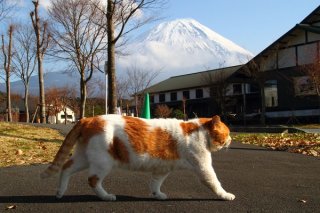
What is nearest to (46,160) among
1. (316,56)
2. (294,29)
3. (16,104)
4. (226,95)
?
(316,56)

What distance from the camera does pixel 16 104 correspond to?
87.8 m

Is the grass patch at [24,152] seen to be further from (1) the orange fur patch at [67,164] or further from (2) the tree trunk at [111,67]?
(1) the orange fur patch at [67,164]

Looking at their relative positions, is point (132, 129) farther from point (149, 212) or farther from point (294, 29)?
point (294, 29)

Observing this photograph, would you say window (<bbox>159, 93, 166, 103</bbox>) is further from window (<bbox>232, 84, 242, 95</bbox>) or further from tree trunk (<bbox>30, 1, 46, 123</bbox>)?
tree trunk (<bbox>30, 1, 46, 123</bbox>)

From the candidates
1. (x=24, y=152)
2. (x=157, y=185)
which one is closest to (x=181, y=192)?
(x=157, y=185)

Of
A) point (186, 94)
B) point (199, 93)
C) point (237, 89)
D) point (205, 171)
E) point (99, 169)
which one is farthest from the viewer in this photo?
point (186, 94)

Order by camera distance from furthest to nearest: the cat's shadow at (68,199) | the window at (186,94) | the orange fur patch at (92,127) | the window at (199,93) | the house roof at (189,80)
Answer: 1. the window at (186,94)
2. the window at (199,93)
3. the house roof at (189,80)
4. the cat's shadow at (68,199)
5. the orange fur patch at (92,127)

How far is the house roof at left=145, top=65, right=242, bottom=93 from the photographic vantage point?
166ft

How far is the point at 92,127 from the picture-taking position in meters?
5.17

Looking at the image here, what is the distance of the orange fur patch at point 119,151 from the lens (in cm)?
505

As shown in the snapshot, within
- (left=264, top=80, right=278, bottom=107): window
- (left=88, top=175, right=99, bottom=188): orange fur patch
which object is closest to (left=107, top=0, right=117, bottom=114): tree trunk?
(left=88, top=175, right=99, bottom=188): orange fur patch

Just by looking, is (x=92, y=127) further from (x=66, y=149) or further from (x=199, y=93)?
(x=199, y=93)

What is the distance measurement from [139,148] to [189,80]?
53249 mm

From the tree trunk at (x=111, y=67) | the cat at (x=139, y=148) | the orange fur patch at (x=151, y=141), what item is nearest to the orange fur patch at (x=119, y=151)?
the cat at (x=139, y=148)
